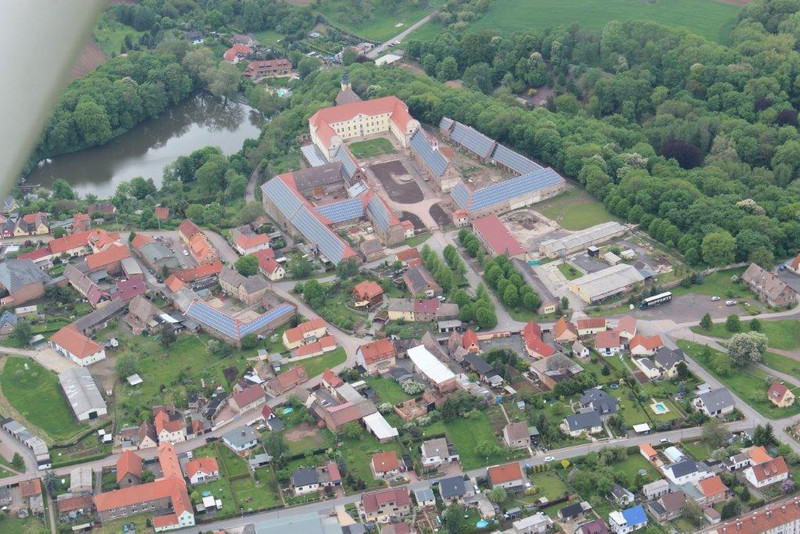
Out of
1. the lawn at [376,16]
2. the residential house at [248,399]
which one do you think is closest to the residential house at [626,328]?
the residential house at [248,399]

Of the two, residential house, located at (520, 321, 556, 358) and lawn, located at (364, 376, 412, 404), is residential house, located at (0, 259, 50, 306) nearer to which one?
lawn, located at (364, 376, 412, 404)

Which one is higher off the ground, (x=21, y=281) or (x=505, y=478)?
(x=505, y=478)

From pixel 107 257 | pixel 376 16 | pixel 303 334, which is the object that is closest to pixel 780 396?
pixel 303 334

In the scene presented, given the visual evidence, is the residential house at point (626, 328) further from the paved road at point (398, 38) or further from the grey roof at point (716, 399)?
the paved road at point (398, 38)

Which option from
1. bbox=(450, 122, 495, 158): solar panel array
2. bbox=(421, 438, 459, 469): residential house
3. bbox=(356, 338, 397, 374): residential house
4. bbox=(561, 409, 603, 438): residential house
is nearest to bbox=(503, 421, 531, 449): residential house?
bbox=(561, 409, 603, 438): residential house

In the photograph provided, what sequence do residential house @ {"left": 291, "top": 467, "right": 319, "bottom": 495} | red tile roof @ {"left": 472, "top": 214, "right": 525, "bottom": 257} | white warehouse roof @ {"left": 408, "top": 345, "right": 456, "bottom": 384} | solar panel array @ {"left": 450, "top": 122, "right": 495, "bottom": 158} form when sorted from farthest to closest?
solar panel array @ {"left": 450, "top": 122, "right": 495, "bottom": 158} → red tile roof @ {"left": 472, "top": 214, "right": 525, "bottom": 257} → white warehouse roof @ {"left": 408, "top": 345, "right": 456, "bottom": 384} → residential house @ {"left": 291, "top": 467, "right": 319, "bottom": 495}

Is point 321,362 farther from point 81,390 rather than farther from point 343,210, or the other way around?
point 343,210

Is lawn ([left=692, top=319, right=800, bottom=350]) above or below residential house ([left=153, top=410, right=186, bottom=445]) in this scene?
above
